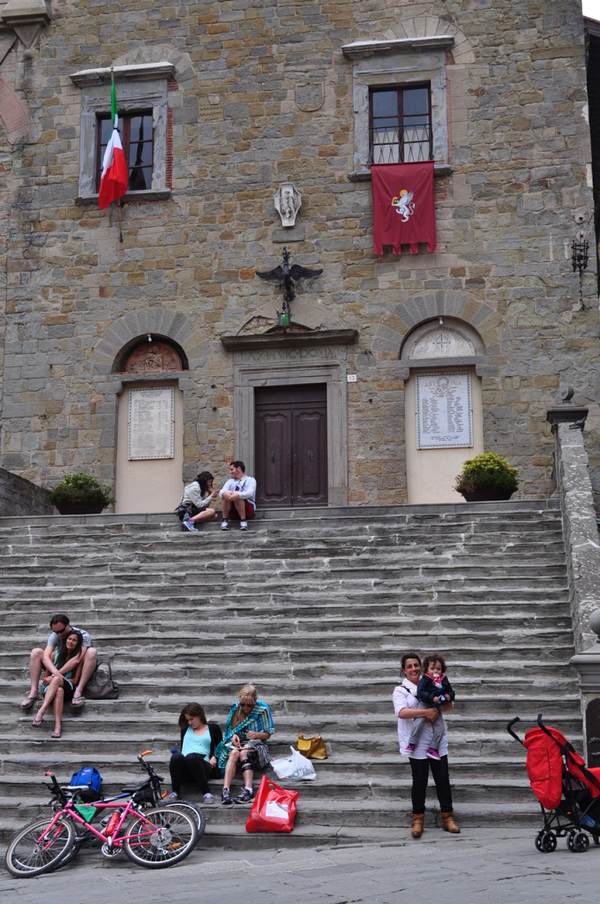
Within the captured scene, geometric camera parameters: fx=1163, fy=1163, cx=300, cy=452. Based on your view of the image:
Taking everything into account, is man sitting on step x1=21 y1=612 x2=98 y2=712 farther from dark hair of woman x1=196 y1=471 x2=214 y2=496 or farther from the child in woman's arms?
dark hair of woman x1=196 y1=471 x2=214 y2=496

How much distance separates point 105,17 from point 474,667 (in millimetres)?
14031

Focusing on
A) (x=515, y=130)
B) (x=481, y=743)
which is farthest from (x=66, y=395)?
(x=481, y=743)

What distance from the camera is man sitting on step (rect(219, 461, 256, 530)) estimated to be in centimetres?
1463

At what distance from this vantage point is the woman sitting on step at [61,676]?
10.2 meters

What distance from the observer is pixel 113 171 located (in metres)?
18.6

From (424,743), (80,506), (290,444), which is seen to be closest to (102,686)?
(424,743)

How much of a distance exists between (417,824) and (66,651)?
390cm

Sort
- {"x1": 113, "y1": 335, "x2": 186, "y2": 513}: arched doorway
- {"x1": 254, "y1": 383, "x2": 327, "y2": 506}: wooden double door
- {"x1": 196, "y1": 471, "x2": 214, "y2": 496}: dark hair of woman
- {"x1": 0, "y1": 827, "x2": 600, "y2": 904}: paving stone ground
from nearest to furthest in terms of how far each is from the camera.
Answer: {"x1": 0, "y1": 827, "x2": 600, "y2": 904}: paving stone ground → {"x1": 196, "y1": 471, "x2": 214, "y2": 496}: dark hair of woman → {"x1": 254, "y1": 383, "x2": 327, "y2": 506}: wooden double door → {"x1": 113, "y1": 335, "x2": 186, "y2": 513}: arched doorway

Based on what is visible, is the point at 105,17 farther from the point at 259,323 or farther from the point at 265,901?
the point at 265,901

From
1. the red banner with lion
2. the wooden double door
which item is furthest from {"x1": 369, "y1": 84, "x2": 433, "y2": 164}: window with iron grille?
the wooden double door

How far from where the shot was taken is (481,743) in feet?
31.2

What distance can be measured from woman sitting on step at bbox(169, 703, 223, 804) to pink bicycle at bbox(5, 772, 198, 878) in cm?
71

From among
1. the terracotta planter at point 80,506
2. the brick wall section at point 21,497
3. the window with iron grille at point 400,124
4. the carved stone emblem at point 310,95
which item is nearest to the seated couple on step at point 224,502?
the terracotta planter at point 80,506

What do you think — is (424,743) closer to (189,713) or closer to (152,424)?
(189,713)
